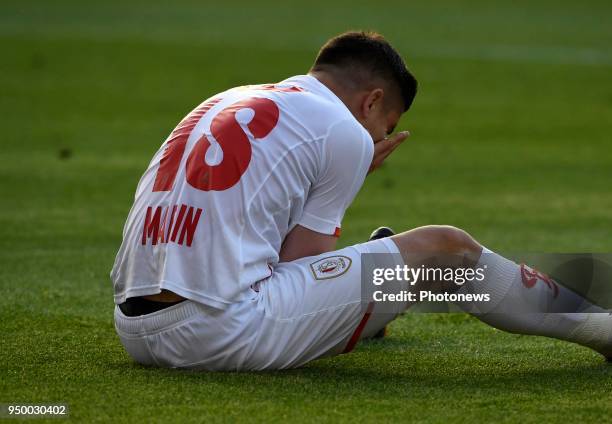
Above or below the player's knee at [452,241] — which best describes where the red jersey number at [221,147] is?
above

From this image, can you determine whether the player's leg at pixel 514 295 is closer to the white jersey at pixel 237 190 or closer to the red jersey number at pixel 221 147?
the white jersey at pixel 237 190

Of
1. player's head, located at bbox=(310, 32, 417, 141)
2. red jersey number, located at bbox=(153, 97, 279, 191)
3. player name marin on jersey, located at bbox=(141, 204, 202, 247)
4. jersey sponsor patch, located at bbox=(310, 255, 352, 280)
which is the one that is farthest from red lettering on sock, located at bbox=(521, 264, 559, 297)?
player name marin on jersey, located at bbox=(141, 204, 202, 247)

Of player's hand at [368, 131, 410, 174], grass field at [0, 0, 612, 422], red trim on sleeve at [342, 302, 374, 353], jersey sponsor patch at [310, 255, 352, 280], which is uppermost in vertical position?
player's hand at [368, 131, 410, 174]

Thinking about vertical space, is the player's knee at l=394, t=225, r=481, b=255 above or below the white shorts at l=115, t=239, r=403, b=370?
above

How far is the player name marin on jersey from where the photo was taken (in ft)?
13.1

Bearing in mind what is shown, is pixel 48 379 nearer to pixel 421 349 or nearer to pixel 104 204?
pixel 421 349

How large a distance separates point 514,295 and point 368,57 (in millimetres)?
1097

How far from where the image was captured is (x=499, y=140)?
44.8ft

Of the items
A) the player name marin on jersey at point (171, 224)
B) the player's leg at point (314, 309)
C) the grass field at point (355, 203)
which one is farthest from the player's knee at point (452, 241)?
the player name marin on jersey at point (171, 224)

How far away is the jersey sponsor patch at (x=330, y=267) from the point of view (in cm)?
407

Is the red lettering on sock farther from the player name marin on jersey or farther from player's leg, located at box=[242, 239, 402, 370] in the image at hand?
the player name marin on jersey

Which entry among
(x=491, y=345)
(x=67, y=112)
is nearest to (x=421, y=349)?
(x=491, y=345)

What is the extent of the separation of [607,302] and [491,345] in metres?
0.62

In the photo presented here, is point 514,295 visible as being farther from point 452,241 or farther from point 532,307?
point 452,241
